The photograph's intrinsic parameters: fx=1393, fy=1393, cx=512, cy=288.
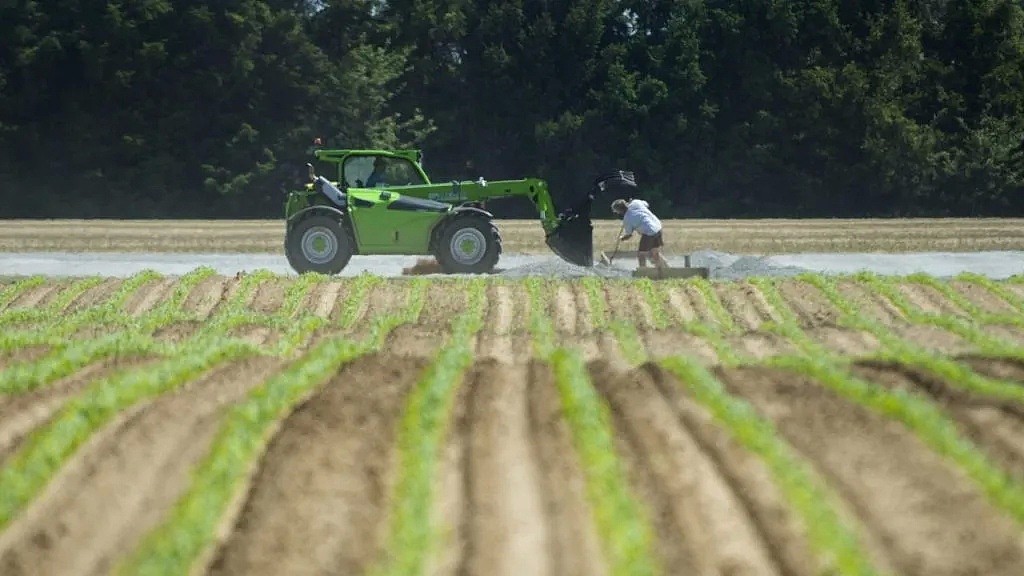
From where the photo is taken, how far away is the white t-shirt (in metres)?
19.3

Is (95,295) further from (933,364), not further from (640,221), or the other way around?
(933,364)

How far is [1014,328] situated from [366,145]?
93.2 feet

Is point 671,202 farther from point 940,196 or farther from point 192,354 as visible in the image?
point 192,354

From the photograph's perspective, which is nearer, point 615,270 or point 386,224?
point 386,224

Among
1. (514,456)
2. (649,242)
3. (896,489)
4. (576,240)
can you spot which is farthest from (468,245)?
(896,489)

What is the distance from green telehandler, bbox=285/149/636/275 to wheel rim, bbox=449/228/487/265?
0.01 metres

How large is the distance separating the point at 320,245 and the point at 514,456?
11868 millimetres

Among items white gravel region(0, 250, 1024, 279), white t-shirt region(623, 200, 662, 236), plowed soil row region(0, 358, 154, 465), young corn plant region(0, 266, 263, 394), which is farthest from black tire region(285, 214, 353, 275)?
plowed soil row region(0, 358, 154, 465)

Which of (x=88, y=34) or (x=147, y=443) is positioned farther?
(x=88, y=34)

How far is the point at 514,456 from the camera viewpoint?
777 centimetres

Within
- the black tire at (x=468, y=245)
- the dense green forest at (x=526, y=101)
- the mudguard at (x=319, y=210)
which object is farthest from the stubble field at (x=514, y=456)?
the dense green forest at (x=526, y=101)

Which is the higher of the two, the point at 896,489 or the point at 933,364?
the point at 896,489

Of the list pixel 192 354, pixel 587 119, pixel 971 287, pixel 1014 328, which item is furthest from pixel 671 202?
pixel 192 354

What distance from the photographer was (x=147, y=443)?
314 inches
